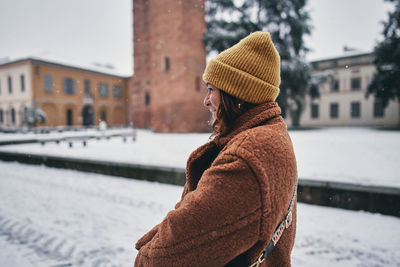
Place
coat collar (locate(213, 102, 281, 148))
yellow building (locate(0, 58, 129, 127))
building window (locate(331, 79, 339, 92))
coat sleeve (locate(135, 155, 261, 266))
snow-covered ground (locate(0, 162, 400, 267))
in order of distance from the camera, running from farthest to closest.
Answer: building window (locate(331, 79, 339, 92))
yellow building (locate(0, 58, 129, 127))
snow-covered ground (locate(0, 162, 400, 267))
coat collar (locate(213, 102, 281, 148))
coat sleeve (locate(135, 155, 261, 266))

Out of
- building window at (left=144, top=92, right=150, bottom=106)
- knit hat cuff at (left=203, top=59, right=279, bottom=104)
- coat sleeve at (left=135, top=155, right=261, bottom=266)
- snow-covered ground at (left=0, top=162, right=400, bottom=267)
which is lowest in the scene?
snow-covered ground at (left=0, top=162, right=400, bottom=267)

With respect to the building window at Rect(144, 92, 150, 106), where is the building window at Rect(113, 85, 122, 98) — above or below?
above

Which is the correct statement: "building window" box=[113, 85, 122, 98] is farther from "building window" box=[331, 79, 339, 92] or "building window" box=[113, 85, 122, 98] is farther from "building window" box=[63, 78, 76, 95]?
"building window" box=[331, 79, 339, 92]

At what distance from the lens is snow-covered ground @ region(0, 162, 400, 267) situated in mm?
3160

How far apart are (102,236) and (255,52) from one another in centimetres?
371

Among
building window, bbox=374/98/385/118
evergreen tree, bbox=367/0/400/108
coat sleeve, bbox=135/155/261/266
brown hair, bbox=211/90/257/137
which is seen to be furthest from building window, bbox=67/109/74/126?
building window, bbox=374/98/385/118

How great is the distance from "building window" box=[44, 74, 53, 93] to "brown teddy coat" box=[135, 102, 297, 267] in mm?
36486

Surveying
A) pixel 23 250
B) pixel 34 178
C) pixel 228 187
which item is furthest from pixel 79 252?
pixel 34 178

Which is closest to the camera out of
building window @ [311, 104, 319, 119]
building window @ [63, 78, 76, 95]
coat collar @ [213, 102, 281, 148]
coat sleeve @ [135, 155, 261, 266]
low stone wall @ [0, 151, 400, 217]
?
coat sleeve @ [135, 155, 261, 266]

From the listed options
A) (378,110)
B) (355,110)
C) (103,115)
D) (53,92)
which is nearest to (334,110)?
(355,110)

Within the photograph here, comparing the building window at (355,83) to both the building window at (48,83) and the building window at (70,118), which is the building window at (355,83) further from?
the building window at (48,83)

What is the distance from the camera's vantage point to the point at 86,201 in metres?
5.29

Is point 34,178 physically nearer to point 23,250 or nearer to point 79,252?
point 23,250

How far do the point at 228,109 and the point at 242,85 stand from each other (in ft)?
0.37
